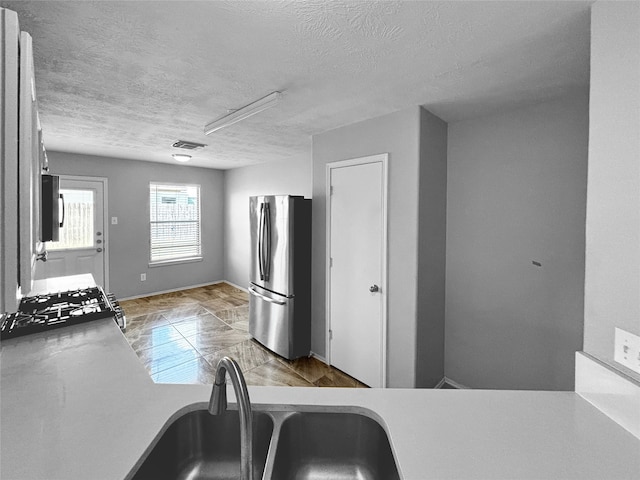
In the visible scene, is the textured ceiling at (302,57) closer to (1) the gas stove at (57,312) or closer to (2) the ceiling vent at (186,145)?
(2) the ceiling vent at (186,145)

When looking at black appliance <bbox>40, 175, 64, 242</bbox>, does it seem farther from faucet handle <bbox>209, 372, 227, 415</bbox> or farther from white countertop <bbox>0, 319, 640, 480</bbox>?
faucet handle <bbox>209, 372, 227, 415</bbox>

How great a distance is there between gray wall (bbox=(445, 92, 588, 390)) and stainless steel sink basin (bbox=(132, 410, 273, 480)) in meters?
2.26

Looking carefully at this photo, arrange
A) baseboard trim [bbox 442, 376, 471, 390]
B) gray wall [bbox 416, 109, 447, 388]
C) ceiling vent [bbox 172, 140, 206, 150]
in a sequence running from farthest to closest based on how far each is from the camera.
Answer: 1. ceiling vent [bbox 172, 140, 206, 150]
2. baseboard trim [bbox 442, 376, 471, 390]
3. gray wall [bbox 416, 109, 447, 388]

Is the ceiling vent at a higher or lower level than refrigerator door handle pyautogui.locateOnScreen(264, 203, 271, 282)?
higher

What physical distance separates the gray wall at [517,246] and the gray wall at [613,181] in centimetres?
125

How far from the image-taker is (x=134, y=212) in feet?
17.5

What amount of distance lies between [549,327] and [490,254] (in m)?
0.68

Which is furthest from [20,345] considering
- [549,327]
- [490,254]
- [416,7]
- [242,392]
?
[549,327]

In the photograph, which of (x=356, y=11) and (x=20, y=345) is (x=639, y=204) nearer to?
(x=356, y=11)

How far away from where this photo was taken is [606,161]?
1.12 metres

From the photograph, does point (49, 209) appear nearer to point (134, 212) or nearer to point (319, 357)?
point (319, 357)

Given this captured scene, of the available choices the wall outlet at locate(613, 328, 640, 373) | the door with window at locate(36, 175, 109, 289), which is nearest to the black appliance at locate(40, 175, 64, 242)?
the wall outlet at locate(613, 328, 640, 373)

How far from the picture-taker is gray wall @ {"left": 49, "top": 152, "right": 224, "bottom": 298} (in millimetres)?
4879

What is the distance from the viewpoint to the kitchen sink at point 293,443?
3.39 feet
